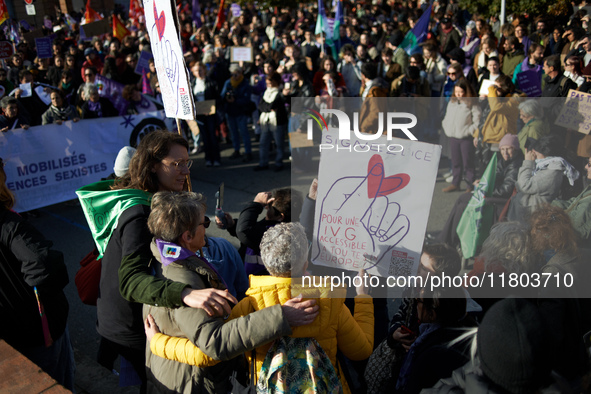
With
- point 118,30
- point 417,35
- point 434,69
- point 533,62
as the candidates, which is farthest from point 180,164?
point 118,30

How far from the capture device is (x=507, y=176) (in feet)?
15.9

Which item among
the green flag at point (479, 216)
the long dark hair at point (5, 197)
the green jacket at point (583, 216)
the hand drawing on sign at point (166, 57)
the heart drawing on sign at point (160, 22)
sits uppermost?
the heart drawing on sign at point (160, 22)

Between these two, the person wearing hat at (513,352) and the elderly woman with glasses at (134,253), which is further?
the elderly woman with glasses at (134,253)

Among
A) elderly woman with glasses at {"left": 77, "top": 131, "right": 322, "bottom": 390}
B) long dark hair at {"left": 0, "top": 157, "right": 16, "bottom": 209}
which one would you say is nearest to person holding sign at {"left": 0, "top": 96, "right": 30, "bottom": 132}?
long dark hair at {"left": 0, "top": 157, "right": 16, "bottom": 209}

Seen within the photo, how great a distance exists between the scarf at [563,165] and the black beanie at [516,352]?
3182 mm

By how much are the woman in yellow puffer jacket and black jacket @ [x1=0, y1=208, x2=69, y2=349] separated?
772 mm

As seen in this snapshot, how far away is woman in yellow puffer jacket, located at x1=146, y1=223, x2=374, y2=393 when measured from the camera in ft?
6.59

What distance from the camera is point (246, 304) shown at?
2.05 meters

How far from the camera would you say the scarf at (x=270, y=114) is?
8.40 metres

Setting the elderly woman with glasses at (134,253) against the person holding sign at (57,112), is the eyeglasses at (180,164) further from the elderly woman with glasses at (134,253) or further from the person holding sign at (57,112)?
the person holding sign at (57,112)

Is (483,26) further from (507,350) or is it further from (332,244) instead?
(507,350)

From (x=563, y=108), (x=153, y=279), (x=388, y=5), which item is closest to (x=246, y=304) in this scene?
(x=153, y=279)

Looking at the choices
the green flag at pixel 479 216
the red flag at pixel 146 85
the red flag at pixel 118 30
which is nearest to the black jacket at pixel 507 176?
the green flag at pixel 479 216

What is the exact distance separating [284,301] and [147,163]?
3.86ft
